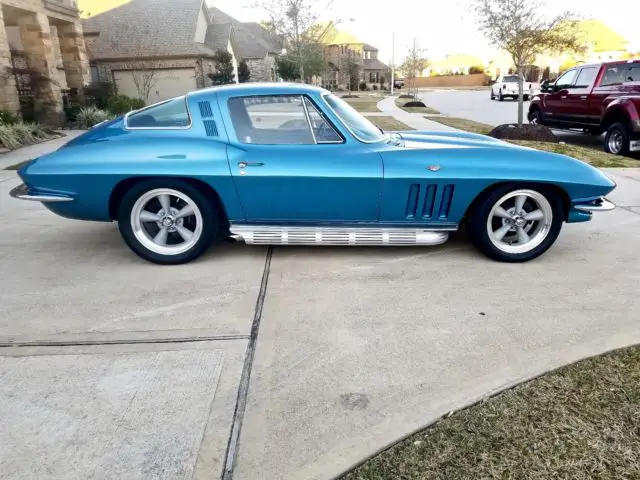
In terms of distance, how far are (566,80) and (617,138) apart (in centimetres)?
282

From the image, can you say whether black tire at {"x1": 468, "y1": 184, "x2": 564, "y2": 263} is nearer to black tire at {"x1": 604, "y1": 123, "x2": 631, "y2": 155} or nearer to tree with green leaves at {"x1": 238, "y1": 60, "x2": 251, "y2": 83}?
black tire at {"x1": 604, "y1": 123, "x2": 631, "y2": 155}

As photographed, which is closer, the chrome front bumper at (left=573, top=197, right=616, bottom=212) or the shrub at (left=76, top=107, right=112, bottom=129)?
the chrome front bumper at (left=573, top=197, right=616, bottom=212)

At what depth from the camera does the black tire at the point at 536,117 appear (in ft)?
44.0

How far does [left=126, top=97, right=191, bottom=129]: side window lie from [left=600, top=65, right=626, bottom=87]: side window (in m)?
10.3

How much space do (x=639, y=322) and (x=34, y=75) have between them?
18.1 meters

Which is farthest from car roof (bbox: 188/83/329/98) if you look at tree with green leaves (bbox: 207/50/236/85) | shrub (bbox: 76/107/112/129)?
tree with green leaves (bbox: 207/50/236/85)

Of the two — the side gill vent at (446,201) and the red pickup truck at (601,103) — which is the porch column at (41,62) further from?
the side gill vent at (446,201)

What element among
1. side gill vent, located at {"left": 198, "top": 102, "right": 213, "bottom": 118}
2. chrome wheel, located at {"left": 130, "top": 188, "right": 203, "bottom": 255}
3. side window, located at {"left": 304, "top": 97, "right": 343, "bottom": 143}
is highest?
side gill vent, located at {"left": 198, "top": 102, "right": 213, "bottom": 118}

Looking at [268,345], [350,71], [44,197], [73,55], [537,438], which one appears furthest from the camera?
[350,71]

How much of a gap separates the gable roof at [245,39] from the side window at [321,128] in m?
36.9

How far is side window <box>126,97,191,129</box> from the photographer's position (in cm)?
414

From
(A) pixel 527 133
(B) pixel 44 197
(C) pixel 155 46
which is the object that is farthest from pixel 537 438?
(C) pixel 155 46

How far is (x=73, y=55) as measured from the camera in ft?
64.6

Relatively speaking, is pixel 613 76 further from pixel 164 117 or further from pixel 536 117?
pixel 164 117
